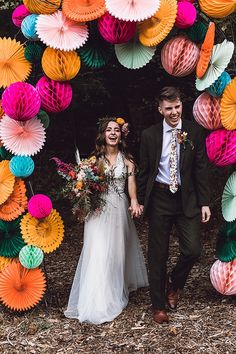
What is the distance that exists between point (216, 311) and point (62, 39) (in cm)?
260

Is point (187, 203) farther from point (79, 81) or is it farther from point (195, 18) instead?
point (79, 81)

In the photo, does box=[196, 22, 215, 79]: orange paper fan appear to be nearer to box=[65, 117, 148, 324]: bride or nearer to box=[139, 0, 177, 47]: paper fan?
box=[139, 0, 177, 47]: paper fan

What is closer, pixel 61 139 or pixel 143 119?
pixel 61 139

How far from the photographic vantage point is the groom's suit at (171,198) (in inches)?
177

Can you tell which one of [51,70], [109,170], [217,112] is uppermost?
[51,70]

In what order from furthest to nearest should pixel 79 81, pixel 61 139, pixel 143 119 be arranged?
1. pixel 143 119
2. pixel 61 139
3. pixel 79 81

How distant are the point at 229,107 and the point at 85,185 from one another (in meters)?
1.34

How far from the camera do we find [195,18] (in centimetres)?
447

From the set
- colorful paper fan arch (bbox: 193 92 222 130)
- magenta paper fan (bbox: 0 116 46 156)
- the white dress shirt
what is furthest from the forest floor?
colorful paper fan arch (bbox: 193 92 222 130)

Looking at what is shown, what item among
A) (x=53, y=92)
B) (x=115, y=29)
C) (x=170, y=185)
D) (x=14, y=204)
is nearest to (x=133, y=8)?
(x=115, y=29)

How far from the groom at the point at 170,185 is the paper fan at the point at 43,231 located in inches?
31.0

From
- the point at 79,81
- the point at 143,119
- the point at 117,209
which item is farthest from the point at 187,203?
the point at 143,119

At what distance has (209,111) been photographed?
4.54m

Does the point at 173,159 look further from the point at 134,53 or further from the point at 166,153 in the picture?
the point at 134,53
